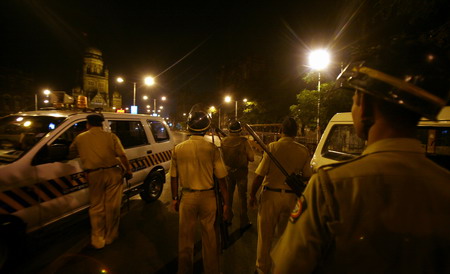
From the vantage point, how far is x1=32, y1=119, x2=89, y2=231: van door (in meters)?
3.30

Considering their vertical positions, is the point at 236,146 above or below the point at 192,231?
above

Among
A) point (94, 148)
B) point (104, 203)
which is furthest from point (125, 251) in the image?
point (94, 148)

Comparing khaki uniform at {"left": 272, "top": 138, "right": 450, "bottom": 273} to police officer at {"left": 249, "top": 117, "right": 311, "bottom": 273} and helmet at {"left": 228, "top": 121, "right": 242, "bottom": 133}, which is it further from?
helmet at {"left": 228, "top": 121, "right": 242, "bottom": 133}

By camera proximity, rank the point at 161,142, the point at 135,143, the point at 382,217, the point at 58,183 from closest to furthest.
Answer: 1. the point at 382,217
2. the point at 58,183
3. the point at 135,143
4. the point at 161,142

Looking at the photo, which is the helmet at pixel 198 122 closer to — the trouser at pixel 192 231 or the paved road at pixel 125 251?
the trouser at pixel 192 231

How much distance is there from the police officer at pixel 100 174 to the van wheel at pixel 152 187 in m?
1.68

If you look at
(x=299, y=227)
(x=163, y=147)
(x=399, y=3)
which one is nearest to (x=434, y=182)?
(x=299, y=227)

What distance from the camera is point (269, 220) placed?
309 cm

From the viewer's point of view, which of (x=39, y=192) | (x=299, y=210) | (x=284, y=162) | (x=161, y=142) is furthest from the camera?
(x=161, y=142)

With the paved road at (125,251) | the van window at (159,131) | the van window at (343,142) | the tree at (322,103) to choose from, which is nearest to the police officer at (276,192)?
the paved road at (125,251)

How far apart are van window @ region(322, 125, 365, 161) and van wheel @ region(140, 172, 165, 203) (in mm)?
4018

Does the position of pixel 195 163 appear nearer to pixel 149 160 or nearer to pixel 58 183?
pixel 58 183

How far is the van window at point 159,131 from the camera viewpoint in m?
6.01

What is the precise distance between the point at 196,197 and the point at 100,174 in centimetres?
188
